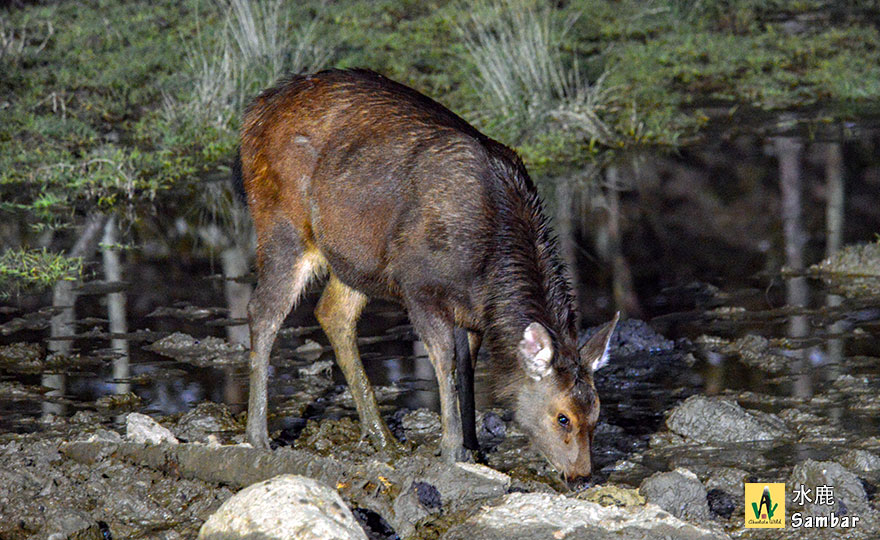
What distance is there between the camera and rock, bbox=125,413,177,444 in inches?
232

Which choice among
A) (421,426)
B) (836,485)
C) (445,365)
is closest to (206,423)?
(421,426)

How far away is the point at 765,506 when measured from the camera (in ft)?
17.5

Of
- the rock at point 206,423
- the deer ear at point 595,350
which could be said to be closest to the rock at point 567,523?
the deer ear at point 595,350

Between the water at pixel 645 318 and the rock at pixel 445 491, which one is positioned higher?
the water at pixel 645 318

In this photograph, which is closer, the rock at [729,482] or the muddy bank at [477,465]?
the muddy bank at [477,465]

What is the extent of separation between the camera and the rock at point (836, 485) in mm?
5191

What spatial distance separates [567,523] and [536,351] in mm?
900

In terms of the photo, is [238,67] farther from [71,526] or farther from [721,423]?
[71,526]

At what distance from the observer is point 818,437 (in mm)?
6184

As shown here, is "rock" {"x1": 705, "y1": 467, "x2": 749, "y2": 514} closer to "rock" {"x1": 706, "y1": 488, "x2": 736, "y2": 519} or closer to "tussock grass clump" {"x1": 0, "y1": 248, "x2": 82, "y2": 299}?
"rock" {"x1": 706, "y1": 488, "x2": 736, "y2": 519}

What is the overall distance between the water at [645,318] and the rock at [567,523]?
1106 millimetres

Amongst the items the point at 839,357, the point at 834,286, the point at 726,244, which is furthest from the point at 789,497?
the point at 726,244

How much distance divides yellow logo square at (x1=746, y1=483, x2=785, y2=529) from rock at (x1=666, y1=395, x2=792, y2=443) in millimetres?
707

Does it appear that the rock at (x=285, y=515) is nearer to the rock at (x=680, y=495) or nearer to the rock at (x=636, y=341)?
the rock at (x=680, y=495)
